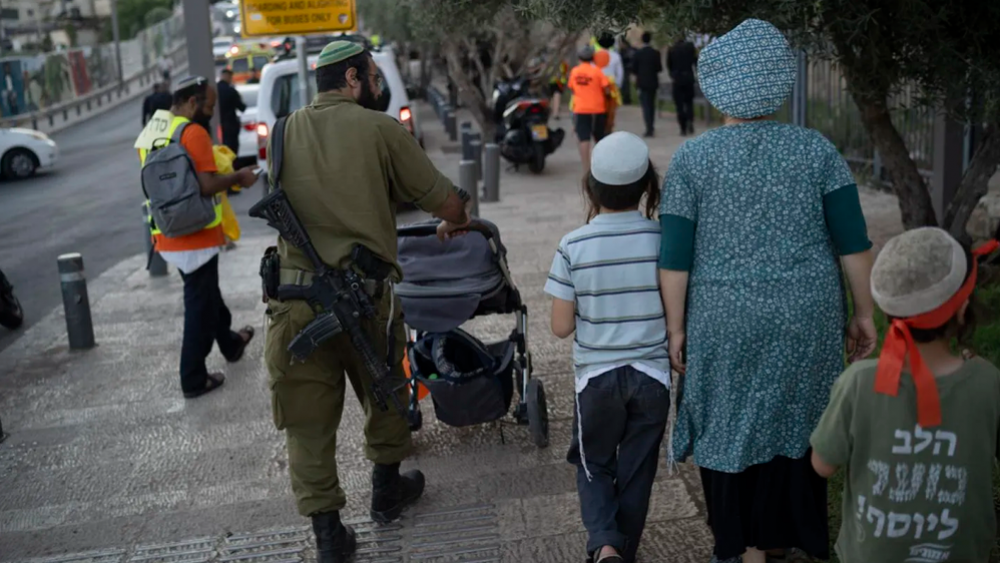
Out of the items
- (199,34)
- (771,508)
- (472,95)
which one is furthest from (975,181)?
(472,95)

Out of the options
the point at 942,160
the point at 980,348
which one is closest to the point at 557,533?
the point at 980,348

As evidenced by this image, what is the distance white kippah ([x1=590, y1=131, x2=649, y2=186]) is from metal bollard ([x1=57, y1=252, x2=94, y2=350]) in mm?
5441

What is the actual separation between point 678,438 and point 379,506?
1554 millimetres

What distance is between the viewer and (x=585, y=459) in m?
3.88

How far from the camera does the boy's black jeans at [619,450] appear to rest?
3.75 metres

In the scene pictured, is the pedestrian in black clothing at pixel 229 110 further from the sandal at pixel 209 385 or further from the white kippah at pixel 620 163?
the white kippah at pixel 620 163

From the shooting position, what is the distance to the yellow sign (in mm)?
9109

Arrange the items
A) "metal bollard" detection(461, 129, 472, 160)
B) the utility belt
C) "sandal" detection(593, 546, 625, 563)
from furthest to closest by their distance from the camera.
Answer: "metal bollard" detection(461, 129, 472, 160)
the utility belt
"sandal" detection(593, 546, 625, 563)

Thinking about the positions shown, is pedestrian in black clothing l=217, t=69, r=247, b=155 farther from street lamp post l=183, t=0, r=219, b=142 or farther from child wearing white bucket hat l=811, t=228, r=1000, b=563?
child wearing white bucket hat l=811, t=228, r=1000, b=563

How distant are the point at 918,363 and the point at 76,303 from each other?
673 cm

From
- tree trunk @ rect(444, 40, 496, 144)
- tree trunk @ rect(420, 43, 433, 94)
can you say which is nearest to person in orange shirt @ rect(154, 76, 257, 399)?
tree trunk @ rect(444, 40, 496, 144)

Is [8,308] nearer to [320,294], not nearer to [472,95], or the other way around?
[320,294]

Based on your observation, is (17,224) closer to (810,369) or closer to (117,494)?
(117,494)

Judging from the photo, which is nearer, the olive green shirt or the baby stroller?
the olive green shirt
